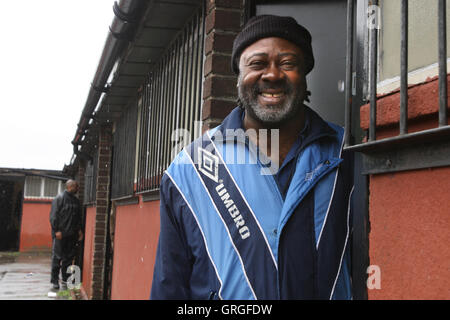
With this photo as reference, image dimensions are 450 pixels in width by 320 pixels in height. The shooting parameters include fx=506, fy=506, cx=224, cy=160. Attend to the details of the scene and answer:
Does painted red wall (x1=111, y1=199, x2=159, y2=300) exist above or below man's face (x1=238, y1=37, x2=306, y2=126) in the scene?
below

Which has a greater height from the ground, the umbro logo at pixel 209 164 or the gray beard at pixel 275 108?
the gray beard at pixel 275 108

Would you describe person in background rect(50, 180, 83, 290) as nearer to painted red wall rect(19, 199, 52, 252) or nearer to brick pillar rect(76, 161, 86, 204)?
brick pillar rect(76, 161, 86, 204)

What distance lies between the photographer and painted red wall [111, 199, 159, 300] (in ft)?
14.6

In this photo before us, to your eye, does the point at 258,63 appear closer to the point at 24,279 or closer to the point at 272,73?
the point at 272,73

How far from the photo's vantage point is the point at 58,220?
9180 mm

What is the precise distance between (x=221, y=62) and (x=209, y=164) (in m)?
1.05

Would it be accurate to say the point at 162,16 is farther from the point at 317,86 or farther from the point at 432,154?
the point at 432,154

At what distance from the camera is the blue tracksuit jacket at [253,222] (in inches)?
64.7

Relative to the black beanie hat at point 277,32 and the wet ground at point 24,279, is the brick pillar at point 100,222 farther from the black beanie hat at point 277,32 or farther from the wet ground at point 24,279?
the black beanie hat at point 277,32

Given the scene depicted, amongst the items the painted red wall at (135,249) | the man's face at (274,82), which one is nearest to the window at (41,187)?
the painted red wall at (135,249)

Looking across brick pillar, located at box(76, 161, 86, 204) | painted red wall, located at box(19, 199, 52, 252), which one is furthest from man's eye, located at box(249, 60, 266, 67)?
painted red wall, located at box(19, 199, 52, 252)

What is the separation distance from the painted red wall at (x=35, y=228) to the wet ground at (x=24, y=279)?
6.04 feet

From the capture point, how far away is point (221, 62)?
2.75 meters

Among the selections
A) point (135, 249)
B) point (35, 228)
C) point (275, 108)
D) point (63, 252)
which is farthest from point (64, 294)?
point (35, 228)
